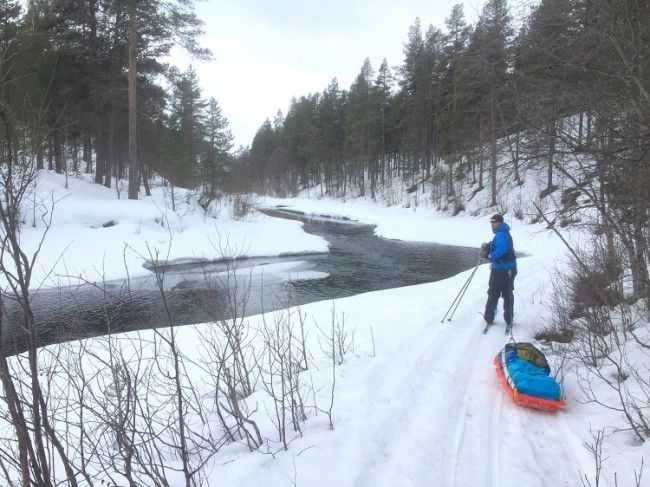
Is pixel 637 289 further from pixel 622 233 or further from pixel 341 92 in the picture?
pixel 341 92

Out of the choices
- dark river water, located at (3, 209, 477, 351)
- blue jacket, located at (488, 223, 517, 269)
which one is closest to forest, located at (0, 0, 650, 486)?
blue jacket, located at (488, 223, 517, 269)

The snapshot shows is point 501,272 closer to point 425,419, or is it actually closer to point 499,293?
point 499,293

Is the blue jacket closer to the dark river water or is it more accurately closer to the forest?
the forest

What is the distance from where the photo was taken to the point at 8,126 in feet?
4.91

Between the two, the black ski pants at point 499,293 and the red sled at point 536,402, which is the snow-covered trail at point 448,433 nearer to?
the red sled at point 536,402

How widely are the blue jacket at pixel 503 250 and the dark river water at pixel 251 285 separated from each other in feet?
12.5

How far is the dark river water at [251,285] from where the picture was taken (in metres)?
8.49

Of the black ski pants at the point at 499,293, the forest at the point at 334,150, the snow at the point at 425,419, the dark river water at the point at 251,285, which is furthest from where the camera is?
A: the dark river water at the point at 251,285

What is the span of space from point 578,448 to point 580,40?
442 centimetres

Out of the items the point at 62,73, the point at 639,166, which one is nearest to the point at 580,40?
the point at 639,166

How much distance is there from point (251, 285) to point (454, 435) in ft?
24.5

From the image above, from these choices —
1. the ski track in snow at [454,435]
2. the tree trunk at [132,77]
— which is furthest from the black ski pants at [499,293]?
the tree trunk at [132,77]

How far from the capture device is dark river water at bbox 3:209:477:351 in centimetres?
849

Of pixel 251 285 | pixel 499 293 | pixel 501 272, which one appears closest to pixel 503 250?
pixel 501 272
